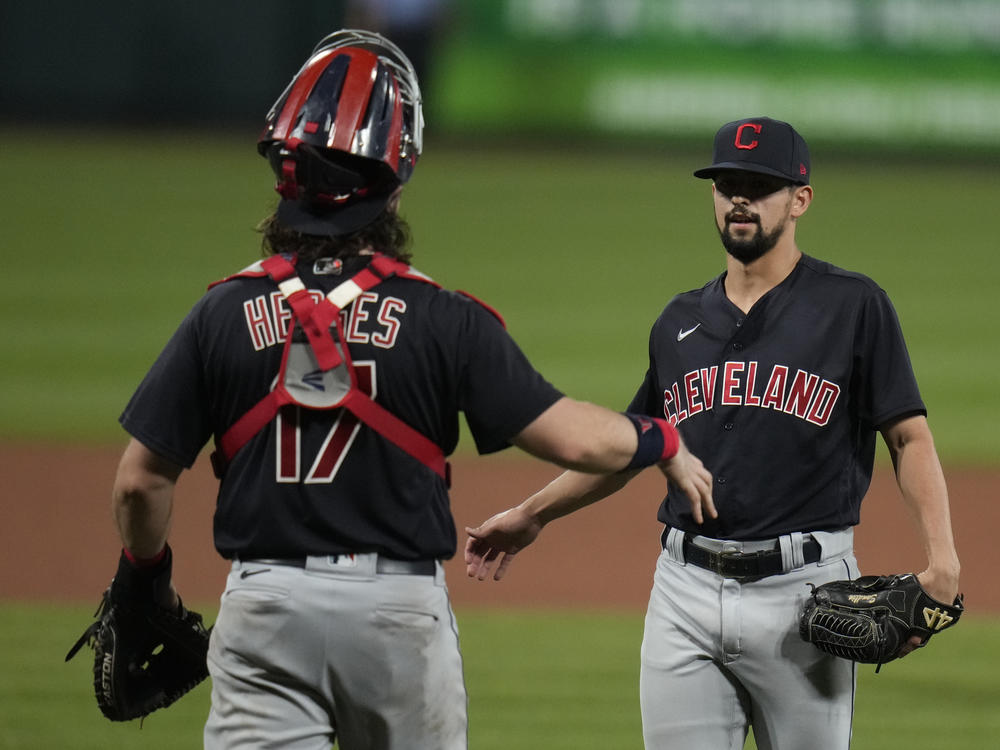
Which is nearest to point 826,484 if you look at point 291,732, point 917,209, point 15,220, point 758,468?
point 758,468

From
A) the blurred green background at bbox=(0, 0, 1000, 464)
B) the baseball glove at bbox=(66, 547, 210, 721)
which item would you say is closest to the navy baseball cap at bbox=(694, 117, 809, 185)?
the baseball glove at bbox=(66, 547, 210, 721)

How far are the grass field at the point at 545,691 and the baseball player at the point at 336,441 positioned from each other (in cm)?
270

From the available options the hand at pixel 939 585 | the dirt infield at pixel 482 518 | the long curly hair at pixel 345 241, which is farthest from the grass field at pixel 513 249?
the long curly hair at pixel 345 241

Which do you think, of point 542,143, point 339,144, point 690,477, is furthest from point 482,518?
point 542,143

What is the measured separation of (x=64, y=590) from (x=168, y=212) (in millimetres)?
12619

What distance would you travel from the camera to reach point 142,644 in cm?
348

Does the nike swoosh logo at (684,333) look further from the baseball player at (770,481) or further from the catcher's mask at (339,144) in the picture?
the catcher's mask at (339,144)

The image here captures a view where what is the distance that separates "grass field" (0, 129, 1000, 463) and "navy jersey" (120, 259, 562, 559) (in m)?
8.59

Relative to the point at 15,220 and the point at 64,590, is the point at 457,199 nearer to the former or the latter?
the point at 15,220

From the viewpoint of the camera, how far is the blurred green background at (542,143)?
55.5ft

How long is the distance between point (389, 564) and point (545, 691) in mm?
3405

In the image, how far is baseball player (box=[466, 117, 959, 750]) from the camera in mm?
3531

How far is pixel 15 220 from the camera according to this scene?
18.7 m

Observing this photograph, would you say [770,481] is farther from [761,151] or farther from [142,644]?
[142,644]
